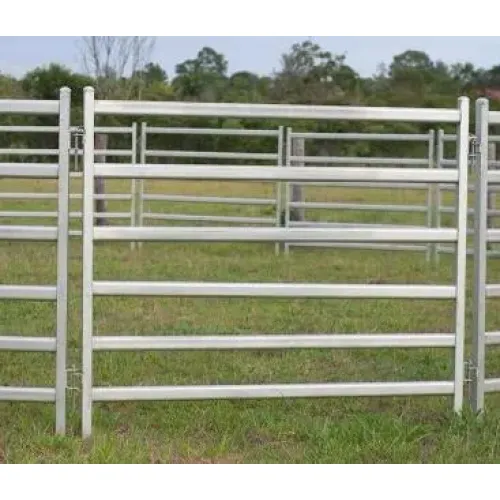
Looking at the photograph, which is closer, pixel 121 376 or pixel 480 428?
pixel 480 428

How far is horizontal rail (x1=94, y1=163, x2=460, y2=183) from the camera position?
4391 millimetres

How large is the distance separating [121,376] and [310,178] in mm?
1979

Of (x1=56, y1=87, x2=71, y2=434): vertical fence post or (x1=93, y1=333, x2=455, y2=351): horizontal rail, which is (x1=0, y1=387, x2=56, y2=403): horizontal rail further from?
(x1=93, y1=333, x2=455, y2=351): horizontal rail

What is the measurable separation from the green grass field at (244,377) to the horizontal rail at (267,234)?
2.44ft

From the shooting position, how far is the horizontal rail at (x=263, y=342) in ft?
14.6

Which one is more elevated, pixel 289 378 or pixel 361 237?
pixel 361 237

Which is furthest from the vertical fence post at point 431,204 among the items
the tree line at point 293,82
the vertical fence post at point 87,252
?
the tree line at point 293,82

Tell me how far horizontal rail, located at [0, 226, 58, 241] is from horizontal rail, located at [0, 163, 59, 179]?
0.24 m

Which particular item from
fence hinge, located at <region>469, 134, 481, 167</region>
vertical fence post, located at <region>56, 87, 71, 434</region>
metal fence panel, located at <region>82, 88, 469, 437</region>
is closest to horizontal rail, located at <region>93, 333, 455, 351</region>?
metal fence panel, located at <region>82, 88, 469, 437</region>

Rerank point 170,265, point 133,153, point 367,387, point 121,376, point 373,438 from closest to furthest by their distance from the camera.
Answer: point 373,438
point 367,387
point 121,376
point 170,265
point 133,153

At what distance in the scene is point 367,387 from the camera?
4664mm

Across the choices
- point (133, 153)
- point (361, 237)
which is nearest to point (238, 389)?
point (361, 237)

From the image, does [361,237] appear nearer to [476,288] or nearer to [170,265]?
[476,288]

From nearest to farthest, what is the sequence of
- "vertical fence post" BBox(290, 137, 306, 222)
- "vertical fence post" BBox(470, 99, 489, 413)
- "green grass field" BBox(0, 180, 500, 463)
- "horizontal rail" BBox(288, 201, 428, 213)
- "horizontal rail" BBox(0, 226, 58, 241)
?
"green grass field" BBox(0, 180, 500, 463)
"horizontal rail" BBox(0, 226, 58, 241)
"vertical fence post" BBox(470, 99, 489, 413)
"horizontal rail" BBox(288, 201, 428, 213)
"vertical fence post" BBox(290, 137, 306, 222)
